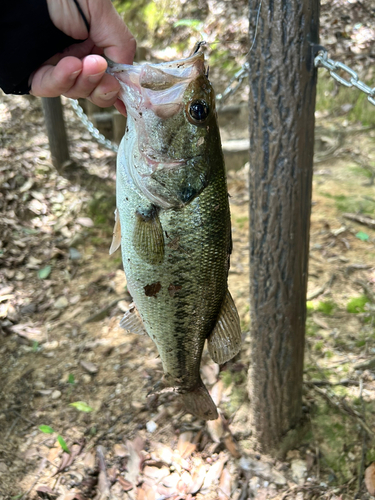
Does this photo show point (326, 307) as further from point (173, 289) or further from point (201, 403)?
point (173, 289)

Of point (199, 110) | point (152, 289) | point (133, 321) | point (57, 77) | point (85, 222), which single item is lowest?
point (85, 222)

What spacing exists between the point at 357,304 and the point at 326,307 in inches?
12.4

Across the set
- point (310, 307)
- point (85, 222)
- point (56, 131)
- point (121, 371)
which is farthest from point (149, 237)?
point (56, 131)

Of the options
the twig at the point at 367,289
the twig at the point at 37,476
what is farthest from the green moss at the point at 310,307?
the twig at the point at 37,476

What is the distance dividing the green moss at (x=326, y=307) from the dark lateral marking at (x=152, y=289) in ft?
9.58

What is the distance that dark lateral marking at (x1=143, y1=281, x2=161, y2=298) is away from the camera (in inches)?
57.0

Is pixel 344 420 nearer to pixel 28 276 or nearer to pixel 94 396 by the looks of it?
pixel 94 396

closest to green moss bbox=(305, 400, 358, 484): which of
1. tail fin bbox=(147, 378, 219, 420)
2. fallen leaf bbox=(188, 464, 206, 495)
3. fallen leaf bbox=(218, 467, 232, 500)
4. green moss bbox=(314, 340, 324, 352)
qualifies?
green moss bbox=(314, 340, 324, 352)

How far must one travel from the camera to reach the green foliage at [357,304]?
395 cm

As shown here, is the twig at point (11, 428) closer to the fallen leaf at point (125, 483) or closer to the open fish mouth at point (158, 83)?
the fallen leaf at point (125, 483)

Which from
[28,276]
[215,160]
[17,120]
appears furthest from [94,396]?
[17,120]

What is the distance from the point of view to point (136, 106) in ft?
4.47

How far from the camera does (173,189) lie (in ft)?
4.54

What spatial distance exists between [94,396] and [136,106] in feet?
9.20
